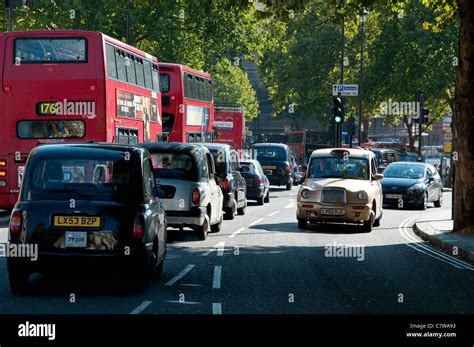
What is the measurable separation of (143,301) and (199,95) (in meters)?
27.7

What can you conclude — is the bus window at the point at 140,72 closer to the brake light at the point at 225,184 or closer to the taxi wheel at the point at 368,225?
the brake light at the point at 225,184

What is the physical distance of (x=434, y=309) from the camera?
10789mm

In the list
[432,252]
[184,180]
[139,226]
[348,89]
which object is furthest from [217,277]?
[348,89]

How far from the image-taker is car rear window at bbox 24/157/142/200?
11556 mm

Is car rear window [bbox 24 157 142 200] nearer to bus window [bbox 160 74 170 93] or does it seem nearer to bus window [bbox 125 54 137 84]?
bus window [bbox 125 54 137 84]

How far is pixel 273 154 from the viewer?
46.2 metres

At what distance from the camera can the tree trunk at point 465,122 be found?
A: 20.6 meters

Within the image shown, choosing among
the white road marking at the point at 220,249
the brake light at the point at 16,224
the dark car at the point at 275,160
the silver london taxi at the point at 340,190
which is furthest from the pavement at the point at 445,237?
the dark car at the point at 275,160

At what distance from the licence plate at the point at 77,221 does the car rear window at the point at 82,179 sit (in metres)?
0.28

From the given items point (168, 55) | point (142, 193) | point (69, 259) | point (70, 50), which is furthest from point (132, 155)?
point (168, 55)

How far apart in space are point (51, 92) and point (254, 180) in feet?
40.7
